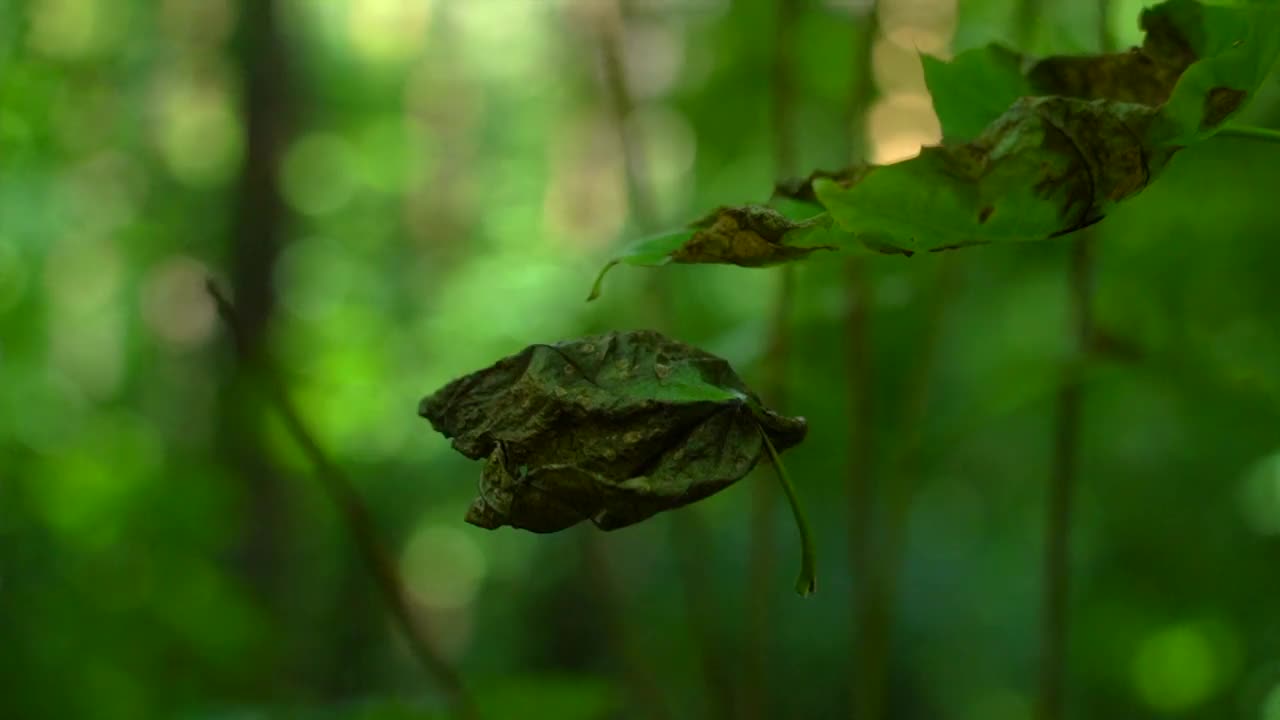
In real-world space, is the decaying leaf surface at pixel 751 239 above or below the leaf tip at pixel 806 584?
above

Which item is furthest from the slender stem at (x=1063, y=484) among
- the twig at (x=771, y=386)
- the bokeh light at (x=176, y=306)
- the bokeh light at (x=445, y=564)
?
the bokeh light at (x=176, y=306)

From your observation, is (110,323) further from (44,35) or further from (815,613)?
(815,613)

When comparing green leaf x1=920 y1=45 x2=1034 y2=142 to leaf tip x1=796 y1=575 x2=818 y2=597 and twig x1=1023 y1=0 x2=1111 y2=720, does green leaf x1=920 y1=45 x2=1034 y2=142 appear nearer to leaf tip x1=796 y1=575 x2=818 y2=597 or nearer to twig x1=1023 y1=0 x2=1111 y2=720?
leaf tip x1=796 y1=575 x2=818 y2=597

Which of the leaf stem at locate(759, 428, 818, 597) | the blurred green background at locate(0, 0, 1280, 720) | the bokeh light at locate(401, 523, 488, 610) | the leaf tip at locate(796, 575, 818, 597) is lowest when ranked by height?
the bokeh light at locate(401, 523, 488, 610)

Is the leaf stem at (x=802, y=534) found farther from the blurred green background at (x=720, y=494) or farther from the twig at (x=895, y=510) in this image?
the twig at (x=895, y=510)

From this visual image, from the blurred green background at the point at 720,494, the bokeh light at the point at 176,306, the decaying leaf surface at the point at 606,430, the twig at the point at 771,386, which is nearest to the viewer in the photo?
the decaying leaf surface at the point at 606,430

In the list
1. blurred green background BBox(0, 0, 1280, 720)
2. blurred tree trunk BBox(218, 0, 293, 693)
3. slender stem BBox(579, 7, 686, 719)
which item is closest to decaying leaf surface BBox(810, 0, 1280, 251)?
blurred green background BBox(0, 0, 1280, 720)
